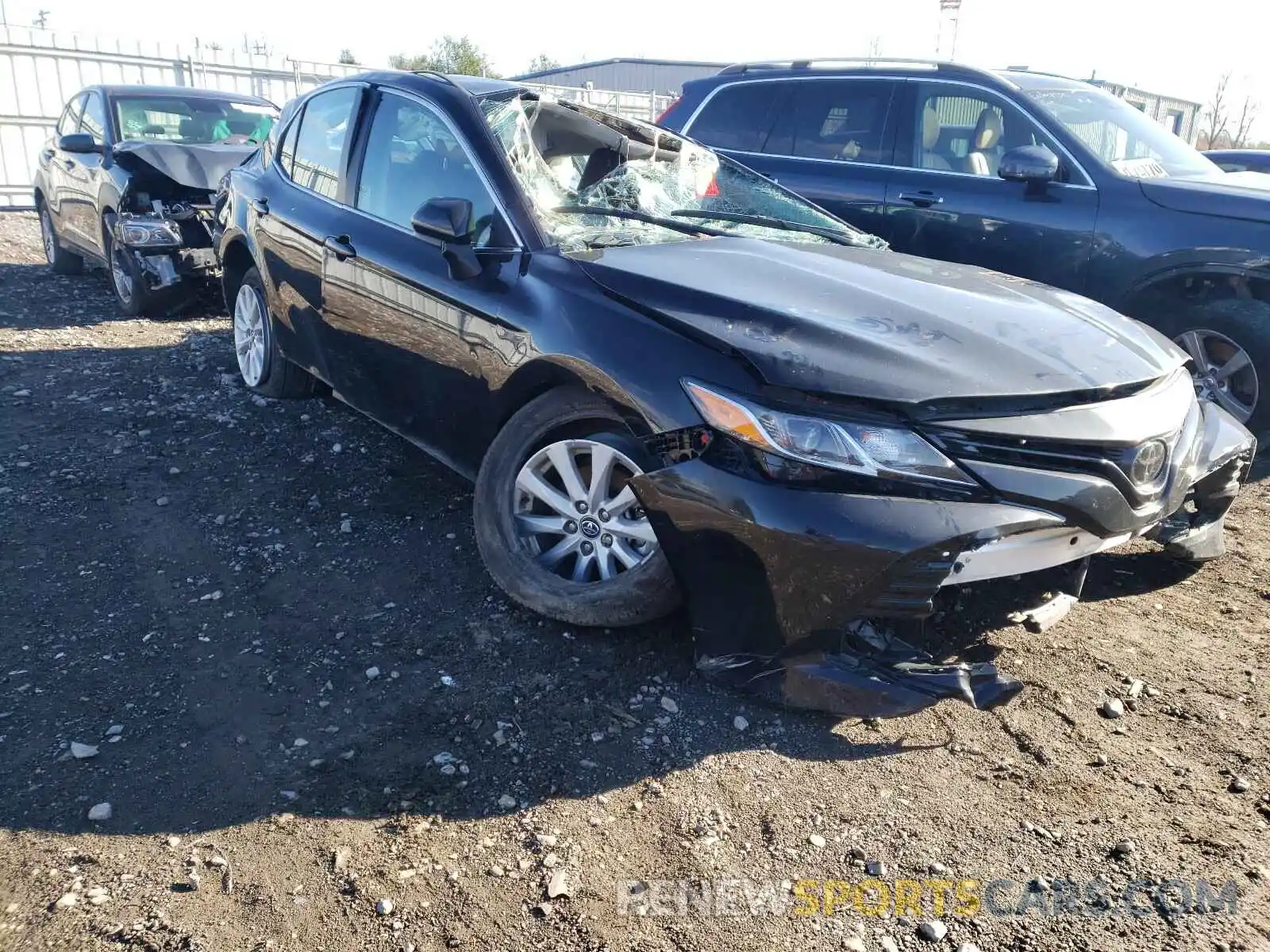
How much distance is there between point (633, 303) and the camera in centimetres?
304

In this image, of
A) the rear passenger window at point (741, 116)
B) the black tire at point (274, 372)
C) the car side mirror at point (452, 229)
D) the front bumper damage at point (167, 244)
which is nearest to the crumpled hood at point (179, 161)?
the front bumper damage at point (167, 244)

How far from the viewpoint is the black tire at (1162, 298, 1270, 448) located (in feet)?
15.9

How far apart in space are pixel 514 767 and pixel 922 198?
454 cm

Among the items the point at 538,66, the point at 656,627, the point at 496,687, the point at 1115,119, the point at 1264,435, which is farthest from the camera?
the point at 538,66

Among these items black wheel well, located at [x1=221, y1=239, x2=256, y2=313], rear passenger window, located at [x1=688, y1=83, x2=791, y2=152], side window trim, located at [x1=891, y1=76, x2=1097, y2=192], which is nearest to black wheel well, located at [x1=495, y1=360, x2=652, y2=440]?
black wheel well, located at [x1=221, y1=239, x2=256, y2=313]

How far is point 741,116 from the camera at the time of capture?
6.83 meters

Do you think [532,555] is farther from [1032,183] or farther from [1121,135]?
[1121,135]

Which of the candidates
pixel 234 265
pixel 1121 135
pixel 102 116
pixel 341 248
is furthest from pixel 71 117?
pixel 1121 135

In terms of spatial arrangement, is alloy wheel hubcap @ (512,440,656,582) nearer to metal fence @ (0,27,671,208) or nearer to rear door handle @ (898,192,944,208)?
rear door handle @ (898,192,944,208)

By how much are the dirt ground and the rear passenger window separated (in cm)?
399

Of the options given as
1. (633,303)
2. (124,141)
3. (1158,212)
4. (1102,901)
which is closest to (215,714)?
(633,303)

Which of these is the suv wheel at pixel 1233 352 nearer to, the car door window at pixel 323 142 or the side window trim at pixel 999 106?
the side window trim at pixel 999 106

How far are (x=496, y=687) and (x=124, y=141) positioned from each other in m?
7.31

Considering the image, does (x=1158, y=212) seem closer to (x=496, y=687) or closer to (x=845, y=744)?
(x=845, y=744)
